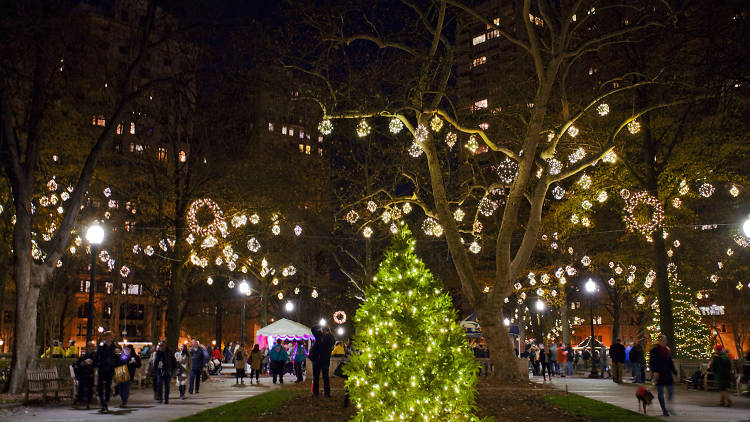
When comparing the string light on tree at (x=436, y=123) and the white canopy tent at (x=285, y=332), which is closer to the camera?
the string light on tree at (x=436, y=123)

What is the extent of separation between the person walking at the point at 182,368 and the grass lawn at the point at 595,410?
10.3m

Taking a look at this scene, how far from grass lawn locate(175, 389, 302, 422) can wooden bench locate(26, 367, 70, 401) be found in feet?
16.6

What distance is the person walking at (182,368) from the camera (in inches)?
725

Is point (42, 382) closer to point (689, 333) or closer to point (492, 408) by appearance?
point (492, 408)

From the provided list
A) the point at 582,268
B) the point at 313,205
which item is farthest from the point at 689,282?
the point at 313,205

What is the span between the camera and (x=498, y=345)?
19.6 meters

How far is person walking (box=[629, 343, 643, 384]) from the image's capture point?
2386cm

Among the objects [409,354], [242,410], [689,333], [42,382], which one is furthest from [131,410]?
[689,333]

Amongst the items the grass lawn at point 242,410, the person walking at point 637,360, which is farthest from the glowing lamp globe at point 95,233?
the person walking at point 637,360

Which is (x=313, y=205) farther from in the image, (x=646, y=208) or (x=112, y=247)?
(x=646, y=208)

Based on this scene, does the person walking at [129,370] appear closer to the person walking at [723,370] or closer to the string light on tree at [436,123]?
the string light on tree at [436,123]

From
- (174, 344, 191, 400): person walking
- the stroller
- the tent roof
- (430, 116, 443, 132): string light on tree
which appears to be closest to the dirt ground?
(174, 344, 191, 400): person walking

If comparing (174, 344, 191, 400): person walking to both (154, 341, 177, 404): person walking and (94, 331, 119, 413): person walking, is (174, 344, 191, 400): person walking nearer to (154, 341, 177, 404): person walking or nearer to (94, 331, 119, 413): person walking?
(154, 341, 177, 404): person walking

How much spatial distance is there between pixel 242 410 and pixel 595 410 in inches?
303
